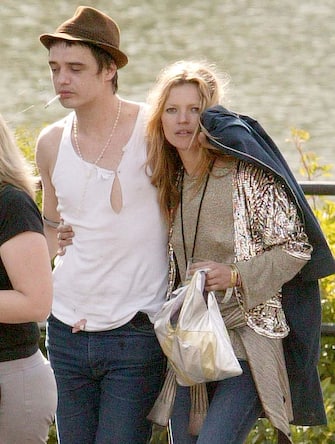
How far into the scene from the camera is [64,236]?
3.68 metres

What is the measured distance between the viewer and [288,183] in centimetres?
344

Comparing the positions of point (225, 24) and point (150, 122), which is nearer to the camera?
point (150, 122)

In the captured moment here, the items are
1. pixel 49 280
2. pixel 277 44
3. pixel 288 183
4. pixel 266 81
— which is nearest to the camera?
pixel 49 280

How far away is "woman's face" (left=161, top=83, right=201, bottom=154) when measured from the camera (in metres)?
3.53

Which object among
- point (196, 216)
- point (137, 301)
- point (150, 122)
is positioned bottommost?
point (137, 301)

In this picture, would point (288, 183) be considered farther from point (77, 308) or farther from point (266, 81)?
point (266, 81)

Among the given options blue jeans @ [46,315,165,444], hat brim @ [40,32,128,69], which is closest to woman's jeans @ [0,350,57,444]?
blue jeans @ [46,315,165,444]

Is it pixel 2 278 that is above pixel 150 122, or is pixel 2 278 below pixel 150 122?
below

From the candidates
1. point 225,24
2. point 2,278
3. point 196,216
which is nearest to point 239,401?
point 196,216

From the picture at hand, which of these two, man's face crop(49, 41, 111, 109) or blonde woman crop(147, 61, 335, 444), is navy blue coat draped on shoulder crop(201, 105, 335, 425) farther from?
man's face crop(49, 41, 111, 109)

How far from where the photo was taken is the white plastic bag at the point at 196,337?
339cm

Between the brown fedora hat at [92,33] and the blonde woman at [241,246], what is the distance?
0.64 ft

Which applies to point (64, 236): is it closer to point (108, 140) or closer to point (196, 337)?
point (108, 140)

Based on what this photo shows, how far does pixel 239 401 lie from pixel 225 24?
46.9ft
